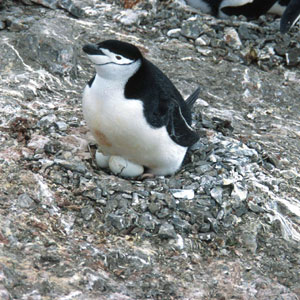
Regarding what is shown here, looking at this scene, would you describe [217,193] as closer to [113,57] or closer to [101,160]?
[101,160]

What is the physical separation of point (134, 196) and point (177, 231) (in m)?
0.29

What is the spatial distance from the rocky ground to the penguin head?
2.00 ft

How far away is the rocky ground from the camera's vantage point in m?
2.91

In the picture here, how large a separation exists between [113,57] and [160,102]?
1.35 ft

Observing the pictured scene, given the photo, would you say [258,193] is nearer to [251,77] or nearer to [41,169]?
[41,169]

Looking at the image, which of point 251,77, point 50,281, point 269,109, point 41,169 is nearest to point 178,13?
point 251,77

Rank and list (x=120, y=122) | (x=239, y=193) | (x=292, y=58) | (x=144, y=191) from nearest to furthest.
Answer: (x=120, y=122), (x=144, y=191), (x=239, y=193), (x=292, y=58)

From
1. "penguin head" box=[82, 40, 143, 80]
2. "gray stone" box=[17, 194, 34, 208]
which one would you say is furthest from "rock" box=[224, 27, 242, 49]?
"gray stone" box=[17, 194, 34, 208]

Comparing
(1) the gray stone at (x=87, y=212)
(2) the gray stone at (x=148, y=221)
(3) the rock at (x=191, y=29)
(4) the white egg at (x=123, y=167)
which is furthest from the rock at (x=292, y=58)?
(1) the gray stone at (x=87, y=212)

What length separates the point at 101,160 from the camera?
3.67 meters

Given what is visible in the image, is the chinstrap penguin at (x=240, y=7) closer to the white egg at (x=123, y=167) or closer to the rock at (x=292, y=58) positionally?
the rock at (x=292, y=58)

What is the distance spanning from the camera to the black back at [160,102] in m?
3.30

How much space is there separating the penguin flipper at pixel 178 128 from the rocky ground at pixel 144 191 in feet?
0.61

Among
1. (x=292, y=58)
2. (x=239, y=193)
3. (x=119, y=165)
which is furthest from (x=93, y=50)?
(x=292, y=58)
